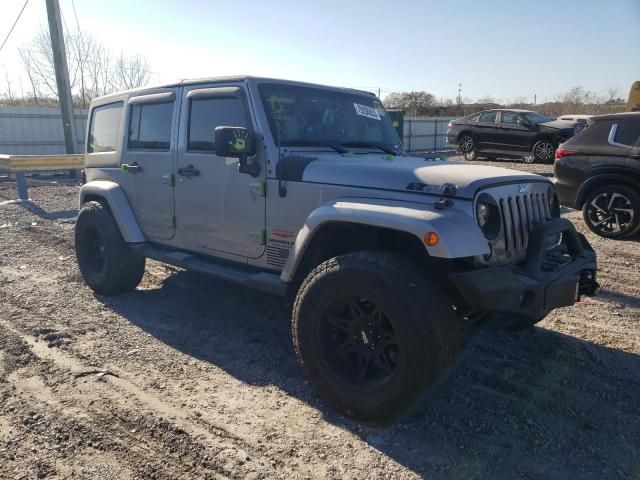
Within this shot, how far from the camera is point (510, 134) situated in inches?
697

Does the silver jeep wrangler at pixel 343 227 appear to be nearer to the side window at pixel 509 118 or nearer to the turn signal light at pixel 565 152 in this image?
the turn signal light at pixel 565 152

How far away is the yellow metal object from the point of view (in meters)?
11.1

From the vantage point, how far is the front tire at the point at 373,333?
109 inches

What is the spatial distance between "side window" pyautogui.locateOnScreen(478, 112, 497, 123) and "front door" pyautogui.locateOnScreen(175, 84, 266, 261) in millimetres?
15655

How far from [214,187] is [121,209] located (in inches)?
55.4

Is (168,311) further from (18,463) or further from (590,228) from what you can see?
(590,228)

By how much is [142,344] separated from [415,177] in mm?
2531

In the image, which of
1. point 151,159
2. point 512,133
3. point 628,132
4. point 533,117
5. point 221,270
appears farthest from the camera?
point 512,133

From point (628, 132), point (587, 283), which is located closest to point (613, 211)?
point (628, 132)

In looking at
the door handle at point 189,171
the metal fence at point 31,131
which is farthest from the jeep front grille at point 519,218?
the metal fence at point 31,131

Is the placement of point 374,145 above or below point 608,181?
above

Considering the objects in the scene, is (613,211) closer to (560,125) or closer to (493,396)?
(493,396)

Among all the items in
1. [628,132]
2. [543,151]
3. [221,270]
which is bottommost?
[221,270]

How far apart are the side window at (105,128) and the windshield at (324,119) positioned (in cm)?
216
